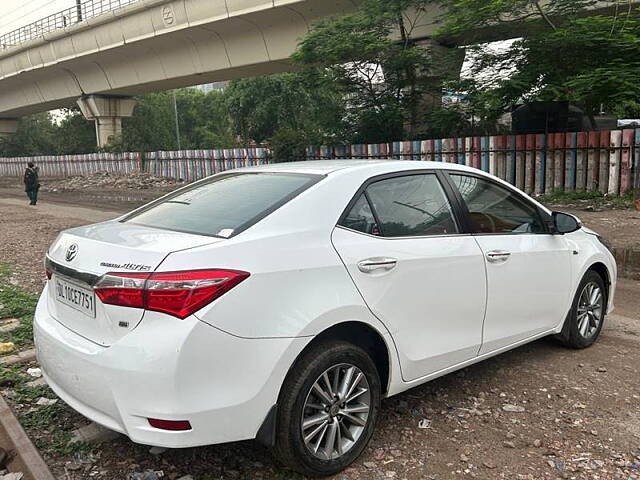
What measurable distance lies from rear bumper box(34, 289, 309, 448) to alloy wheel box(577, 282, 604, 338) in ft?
9.33

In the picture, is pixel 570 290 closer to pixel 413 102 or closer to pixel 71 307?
pixel 71 307

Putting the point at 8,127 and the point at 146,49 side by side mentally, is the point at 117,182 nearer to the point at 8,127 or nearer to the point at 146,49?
the point at 146,49

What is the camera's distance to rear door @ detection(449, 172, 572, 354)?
3646 millimetres

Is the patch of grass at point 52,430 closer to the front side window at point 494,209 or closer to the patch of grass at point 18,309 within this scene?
the patch of grass at point 18,309

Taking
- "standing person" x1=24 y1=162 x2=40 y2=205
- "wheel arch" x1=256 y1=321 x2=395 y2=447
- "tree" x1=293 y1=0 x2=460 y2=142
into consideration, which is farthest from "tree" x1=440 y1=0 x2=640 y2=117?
"standing person" x1=24 y1=162 x2=40 y2=205

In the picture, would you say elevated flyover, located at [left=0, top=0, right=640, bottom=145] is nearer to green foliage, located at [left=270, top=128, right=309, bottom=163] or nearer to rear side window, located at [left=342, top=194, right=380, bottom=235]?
green foliage, located at [left=270, top=128, right=309, bottom=163]

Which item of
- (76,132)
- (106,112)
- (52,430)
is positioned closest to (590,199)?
(52,430)

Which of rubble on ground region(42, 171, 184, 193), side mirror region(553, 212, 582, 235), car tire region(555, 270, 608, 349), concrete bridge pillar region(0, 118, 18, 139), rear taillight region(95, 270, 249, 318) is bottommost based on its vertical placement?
rubble on ground region(42, 171, 184, 193)

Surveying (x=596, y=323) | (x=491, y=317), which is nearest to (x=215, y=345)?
(x=491, y=317)

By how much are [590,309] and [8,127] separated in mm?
56445

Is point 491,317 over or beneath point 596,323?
over

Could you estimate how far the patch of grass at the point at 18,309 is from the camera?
490 centimetres

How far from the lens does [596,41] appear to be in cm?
1320

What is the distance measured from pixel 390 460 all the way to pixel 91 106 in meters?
36.2
